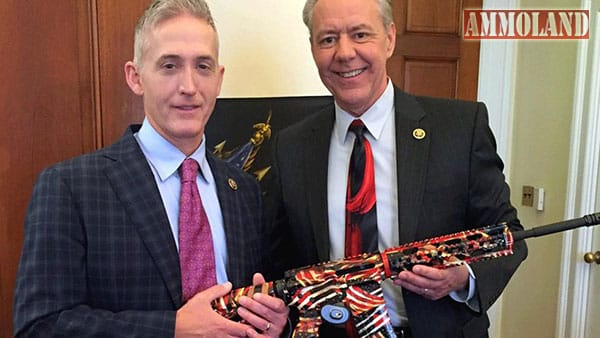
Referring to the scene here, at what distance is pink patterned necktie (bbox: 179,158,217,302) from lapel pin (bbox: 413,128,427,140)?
503 mm

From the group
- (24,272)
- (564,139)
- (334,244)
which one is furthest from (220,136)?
(564,139)

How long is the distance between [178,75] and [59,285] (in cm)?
42

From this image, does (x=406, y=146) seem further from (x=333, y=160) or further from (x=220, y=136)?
(x=220, y=136)

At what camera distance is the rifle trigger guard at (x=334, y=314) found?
98cm

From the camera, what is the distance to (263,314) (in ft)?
3.12

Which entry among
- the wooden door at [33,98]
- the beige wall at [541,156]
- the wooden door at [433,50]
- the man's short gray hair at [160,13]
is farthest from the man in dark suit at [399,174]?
the beige wall at [541,156]

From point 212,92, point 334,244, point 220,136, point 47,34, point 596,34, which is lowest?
point 334,244

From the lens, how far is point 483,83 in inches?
84.6

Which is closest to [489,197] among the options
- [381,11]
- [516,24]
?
[381,11]

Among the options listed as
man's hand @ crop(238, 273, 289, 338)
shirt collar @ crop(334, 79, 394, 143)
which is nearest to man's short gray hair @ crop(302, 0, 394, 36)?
shirt collar @ crop(334, 79, 394, 143)

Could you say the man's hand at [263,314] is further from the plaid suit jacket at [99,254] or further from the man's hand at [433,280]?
the man's hand at [433,280]

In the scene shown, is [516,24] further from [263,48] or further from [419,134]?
[419,134]

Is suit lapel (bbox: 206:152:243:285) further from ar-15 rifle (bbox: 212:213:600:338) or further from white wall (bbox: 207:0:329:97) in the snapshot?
white wall (bbox: 207:0:329:97)

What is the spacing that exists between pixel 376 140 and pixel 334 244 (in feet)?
0.86
